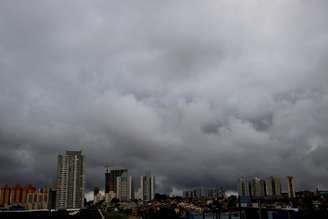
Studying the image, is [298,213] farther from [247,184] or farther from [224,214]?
[247,184]

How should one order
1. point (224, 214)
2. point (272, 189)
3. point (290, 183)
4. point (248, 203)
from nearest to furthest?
point (224, 214) → point (248, 203) → point (290, 183) → point (272, 189)

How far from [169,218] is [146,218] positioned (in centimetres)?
1268

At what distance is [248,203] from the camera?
9362 cm

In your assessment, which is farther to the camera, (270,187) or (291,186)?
(270,187)

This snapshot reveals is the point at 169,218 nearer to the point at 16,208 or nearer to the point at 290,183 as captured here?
the point at 290,183

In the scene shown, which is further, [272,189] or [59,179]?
[59,179]

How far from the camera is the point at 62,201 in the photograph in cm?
19775

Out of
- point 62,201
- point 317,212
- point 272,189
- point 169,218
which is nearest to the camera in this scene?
point 317,212

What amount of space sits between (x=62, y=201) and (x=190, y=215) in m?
135

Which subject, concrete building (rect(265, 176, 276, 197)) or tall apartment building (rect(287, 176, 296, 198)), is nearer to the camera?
tall apartment building (rect(287, 176, 296, 198))

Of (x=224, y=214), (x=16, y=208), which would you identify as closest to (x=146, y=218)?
(x=224, y=214)

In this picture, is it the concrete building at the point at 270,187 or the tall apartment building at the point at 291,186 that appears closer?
the tall apartment building at the point at 291,186

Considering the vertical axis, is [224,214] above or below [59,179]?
below

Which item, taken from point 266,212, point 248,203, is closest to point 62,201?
point 248,203
